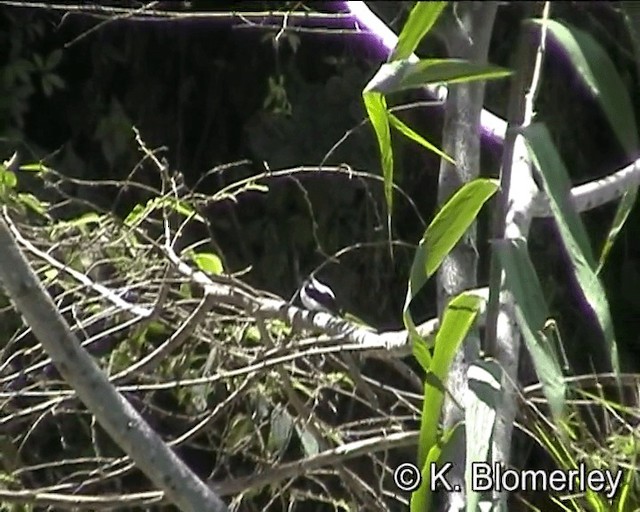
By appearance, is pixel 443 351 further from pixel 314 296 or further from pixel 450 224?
pixel 314 296

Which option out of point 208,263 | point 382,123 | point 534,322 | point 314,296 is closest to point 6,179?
point 208,263

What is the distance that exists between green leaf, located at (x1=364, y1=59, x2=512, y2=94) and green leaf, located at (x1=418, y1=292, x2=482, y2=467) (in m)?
0.16

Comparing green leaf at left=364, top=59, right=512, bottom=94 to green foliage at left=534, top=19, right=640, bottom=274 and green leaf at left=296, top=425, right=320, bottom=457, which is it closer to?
green foliage at left=534, top=19, right=640, bottom=274

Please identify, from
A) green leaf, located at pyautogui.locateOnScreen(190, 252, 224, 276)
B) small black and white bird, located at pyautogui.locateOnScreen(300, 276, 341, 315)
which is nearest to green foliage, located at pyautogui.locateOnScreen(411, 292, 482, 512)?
small black and white bird, located at pyautogui.locateOnScreen(300, 276, 341, 315)

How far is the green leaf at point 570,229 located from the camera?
0.51 m

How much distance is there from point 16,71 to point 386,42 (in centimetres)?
90

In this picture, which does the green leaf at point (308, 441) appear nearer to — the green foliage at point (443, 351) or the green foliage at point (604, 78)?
the green foliage at point (443, 351)

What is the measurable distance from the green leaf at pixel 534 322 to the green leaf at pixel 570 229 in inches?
1.3

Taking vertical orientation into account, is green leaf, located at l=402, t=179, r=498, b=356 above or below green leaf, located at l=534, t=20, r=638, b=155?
below

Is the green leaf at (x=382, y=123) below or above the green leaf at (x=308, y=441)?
above

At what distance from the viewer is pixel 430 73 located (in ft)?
1.74

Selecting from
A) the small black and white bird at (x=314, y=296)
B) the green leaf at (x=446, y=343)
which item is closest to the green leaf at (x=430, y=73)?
the green leaf at (x=446, y=343)

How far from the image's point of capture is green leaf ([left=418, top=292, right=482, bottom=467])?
0.64 m

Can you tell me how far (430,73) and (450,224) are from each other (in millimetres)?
99
